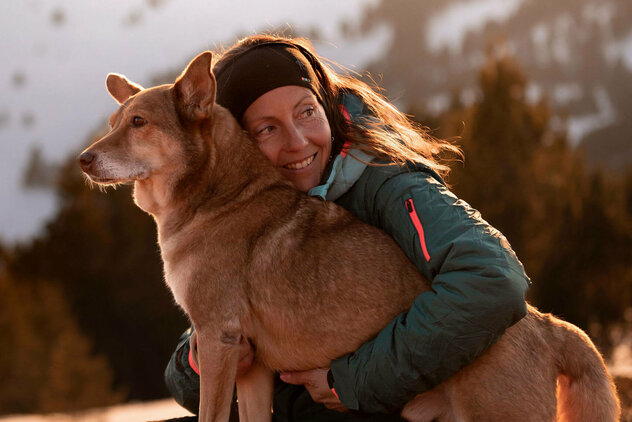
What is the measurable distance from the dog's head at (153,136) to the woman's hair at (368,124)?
0.55 m

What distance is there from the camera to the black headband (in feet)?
14.8

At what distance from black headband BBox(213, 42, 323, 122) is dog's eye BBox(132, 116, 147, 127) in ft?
2.00

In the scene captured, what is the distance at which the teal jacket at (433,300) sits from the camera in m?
3.59

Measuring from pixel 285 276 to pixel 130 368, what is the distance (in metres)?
35.6

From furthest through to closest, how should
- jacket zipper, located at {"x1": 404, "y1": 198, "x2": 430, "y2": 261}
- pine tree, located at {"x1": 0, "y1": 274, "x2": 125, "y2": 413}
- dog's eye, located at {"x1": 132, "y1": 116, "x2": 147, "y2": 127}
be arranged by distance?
pine tree, located at {"x1": 0, "y1": 274, "x2": 125, "y2": 413}, dog's eye, located at {"x1": 132, "y1": 116, "x2": 147, "y2": 127}, jacket zipper, located at {"x1": 404, "y1": 198, "x2": 430, "y2": 261}

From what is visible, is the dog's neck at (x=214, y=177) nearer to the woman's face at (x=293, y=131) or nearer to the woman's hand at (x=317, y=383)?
the woman's face at (x=293, y=131)

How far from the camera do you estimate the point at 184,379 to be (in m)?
4.94

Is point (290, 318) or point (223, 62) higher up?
point (223, 62)

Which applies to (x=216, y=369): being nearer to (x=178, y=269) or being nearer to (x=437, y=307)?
(x=178, y=269)

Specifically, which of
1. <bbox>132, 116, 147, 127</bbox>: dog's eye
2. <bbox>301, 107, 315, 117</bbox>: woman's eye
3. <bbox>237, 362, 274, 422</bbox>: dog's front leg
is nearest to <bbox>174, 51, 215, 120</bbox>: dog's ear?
<bbox>132, 116, 147, 127</bbox>: dog's eye

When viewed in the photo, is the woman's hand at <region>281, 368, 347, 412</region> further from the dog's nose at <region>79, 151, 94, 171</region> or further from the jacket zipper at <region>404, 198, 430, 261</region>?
the dog's nose at <region>79, 151, 94, 171</region>

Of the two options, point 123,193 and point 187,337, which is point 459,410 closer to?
point 187,337

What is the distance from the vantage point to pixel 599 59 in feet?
382

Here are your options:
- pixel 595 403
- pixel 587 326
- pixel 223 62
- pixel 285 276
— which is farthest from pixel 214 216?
pixel 587 326
